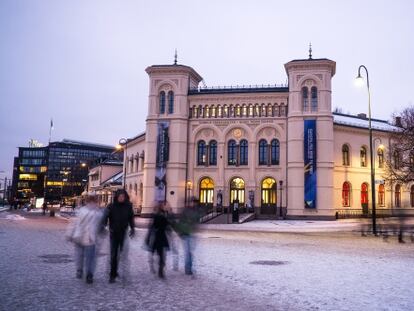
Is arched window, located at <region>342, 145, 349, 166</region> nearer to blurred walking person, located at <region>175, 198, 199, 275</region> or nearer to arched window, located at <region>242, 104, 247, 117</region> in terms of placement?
arched window, located at <region>242, 104, 247, 117</region>

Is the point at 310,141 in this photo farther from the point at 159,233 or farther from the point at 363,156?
the point at 159,233

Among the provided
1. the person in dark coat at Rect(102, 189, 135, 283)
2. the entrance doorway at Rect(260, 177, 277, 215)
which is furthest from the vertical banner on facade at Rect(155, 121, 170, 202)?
the person in dark coat at Rect(102, 189, 135, 283)

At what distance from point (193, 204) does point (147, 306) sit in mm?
4605

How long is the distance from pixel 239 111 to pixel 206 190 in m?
9.11

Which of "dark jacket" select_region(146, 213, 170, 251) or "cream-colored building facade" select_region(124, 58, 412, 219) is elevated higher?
"cream-colored building facade" select_region(124, 58, 412, 219)

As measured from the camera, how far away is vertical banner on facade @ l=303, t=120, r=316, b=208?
142 ft

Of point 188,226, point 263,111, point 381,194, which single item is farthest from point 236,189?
point 188,226

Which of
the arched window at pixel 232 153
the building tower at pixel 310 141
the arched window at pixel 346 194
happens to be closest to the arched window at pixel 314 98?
the building tower at pixel 310 141

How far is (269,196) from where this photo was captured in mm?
45656

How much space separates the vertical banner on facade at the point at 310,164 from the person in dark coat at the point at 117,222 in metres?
34.9

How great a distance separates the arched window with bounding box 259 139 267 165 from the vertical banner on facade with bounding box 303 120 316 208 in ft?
14.2

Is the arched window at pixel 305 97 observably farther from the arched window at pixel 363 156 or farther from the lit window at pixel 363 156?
the lit window at pixel 363 156

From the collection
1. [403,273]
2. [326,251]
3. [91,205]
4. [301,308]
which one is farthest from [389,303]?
[326,251]

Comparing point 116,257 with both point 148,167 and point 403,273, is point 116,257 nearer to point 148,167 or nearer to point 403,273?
point 403,273
